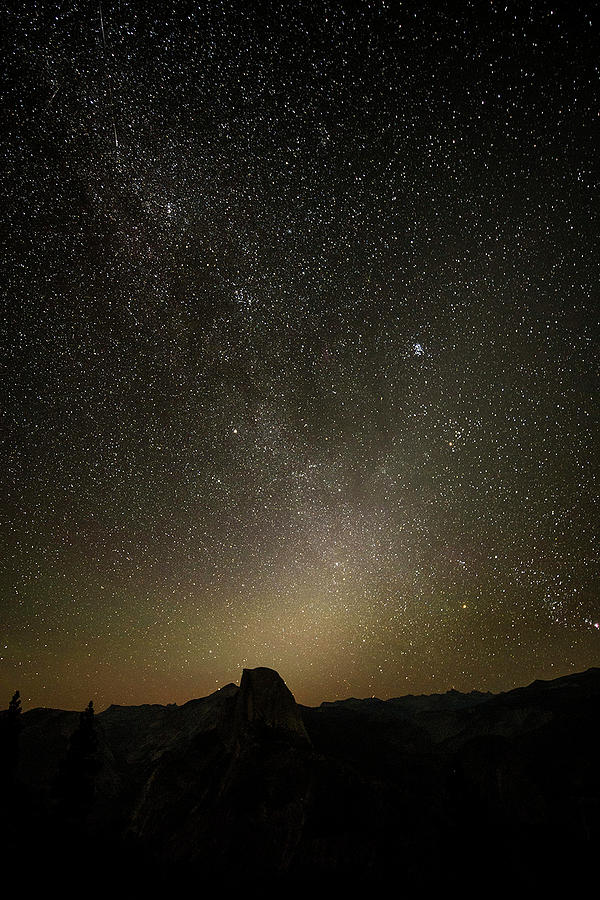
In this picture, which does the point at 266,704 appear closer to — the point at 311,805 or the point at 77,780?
the point at 311,805

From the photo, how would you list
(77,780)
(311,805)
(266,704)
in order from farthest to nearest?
(266,704), (311,805), (77,780)

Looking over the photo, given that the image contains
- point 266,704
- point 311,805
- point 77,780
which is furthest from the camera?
point 266,704

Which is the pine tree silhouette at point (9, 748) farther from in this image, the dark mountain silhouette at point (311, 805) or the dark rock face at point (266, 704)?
the dark rock face at point (266, 704)

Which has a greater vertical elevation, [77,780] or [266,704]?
[77,780]

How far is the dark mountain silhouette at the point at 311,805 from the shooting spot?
92.1 feet

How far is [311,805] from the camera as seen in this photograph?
3903 centimetres

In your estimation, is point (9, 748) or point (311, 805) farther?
point (311, 805)

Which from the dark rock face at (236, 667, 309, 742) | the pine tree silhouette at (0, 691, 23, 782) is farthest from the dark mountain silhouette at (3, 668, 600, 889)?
the pine tree silhouette at (0, 691, 23, 782)

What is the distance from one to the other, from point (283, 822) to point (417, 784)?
78.3 ft

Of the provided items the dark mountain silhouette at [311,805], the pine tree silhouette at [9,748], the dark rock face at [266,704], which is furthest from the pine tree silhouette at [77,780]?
the dark rock face at [266,704]

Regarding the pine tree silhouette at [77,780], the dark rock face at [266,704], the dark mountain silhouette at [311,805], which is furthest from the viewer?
the dark rock face at [266,704]

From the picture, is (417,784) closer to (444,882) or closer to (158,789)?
(444,882)

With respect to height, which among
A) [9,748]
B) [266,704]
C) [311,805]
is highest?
[9,748]

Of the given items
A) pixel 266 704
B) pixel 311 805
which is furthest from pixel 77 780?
pixel 266 704
